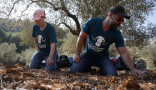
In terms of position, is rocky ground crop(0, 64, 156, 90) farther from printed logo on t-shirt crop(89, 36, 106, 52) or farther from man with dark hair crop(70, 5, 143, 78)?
printed logo on t-shirt crop(89, 36, 106, 52)

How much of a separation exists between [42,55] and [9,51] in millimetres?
27221

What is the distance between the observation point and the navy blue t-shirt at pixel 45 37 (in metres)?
4.53

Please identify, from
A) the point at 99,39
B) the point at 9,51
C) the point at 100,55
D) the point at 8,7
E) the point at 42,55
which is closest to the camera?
the point at 99,39

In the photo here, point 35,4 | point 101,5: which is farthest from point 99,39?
point 35,4

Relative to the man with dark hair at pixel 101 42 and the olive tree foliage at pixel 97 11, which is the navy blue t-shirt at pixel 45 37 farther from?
the olive tree foliage at pixel 97 11

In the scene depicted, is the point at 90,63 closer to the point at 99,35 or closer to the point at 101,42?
the point at 101,42

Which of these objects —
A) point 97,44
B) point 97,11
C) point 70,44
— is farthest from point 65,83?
point 70,44

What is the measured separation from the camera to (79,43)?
3.86 meters

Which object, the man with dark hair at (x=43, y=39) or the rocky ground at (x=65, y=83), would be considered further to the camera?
the man with dark hair at (x=43, y=39)

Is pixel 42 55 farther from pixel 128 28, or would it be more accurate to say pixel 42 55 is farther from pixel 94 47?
pixel 128 28

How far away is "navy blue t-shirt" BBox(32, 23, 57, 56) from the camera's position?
453 cm

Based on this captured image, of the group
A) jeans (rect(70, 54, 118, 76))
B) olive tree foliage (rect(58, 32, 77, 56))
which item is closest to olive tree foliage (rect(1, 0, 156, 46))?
Answer: olive tree foliage (rect(58, 32, 77, 56))

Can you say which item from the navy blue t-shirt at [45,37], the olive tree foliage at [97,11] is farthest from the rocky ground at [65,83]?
the olive tree foliage at [97,11]

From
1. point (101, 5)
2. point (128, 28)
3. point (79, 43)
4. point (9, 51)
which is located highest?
point (101, 5)
